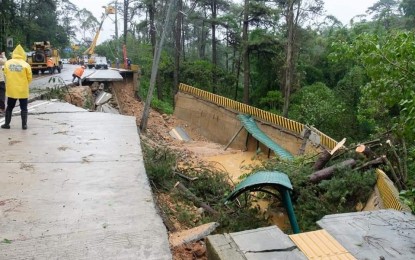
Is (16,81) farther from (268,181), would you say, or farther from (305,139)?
(305,139)

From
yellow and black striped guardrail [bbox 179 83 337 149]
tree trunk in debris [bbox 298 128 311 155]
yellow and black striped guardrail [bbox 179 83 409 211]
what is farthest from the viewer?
tree trunk in debris [bbox 298 128 311 155]

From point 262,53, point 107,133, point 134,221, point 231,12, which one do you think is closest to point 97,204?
point 134,221

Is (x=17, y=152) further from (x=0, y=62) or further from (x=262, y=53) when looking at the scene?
(x=262, y=53)

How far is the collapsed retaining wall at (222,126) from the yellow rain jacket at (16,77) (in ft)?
34.1

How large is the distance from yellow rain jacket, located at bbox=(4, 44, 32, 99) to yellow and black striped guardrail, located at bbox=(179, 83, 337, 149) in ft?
31.1

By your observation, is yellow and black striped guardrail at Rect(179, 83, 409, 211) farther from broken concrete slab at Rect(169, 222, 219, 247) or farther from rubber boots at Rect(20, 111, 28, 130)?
rubber boots at Rect(20, 111, 28, 130)

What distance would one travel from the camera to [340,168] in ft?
27.1

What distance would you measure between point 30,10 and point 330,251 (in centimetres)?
4819

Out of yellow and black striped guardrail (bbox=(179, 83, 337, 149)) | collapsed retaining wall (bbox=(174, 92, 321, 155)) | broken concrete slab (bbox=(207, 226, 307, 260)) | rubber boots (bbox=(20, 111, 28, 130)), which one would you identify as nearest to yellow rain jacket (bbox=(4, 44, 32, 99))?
rubber boots (bbox=(20, 111, 28, 130))

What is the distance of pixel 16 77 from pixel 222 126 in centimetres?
1520

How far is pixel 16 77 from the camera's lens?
7855 mm

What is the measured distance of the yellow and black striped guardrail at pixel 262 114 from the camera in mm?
13406

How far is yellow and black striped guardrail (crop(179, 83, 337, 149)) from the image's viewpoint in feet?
44.0

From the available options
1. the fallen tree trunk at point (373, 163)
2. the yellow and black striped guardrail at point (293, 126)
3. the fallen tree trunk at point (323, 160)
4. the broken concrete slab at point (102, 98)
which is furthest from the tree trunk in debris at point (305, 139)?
the broken concrete slab at point (102, 98)
